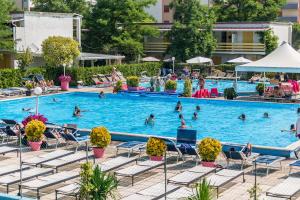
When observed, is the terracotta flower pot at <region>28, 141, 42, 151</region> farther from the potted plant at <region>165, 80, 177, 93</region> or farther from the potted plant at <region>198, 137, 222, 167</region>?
the potted plant at <region>165, 80, 177, 93</region>

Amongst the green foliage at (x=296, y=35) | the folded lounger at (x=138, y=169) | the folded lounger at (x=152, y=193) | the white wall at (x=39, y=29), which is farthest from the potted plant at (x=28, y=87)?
the green foliage at (x=296, y=35)

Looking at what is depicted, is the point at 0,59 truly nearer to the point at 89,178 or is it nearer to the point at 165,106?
the point at 165,106

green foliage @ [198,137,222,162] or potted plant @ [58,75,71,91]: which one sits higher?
potted plant @ [58,75,71,91]

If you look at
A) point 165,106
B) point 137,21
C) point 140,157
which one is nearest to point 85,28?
point 137,21

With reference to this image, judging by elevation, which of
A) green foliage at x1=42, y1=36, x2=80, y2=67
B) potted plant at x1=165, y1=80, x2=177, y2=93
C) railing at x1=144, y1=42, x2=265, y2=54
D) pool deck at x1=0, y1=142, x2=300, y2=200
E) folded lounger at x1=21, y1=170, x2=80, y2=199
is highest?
railing at x1=144, y1=42, x2=265, y2=54

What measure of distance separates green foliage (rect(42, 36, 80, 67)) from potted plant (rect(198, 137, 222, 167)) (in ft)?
79.6

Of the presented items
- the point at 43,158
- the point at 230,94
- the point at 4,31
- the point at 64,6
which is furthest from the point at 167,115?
the point at 64,6

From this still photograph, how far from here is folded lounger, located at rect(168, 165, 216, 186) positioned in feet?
44.5

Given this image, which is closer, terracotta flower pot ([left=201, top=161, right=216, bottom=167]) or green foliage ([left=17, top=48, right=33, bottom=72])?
terracotta flower pot ([left=201, top=161, right=216, bottom=167])

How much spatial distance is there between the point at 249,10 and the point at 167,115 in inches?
1352

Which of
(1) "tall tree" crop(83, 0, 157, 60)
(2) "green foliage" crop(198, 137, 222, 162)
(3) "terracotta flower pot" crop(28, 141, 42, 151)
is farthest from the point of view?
(1) "tall tree" crop(83, 0, 157, 60)

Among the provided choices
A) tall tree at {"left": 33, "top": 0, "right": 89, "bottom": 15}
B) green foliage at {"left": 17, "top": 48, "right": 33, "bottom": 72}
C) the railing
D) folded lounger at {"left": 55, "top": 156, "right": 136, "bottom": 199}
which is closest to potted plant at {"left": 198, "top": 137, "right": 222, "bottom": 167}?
folded lounger at {"left": 55, "top": 156, "right": 136, "bottom": 199}

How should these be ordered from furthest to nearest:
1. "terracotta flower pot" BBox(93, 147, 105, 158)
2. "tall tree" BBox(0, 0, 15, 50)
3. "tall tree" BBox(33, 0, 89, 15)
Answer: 1. "tall tree" BBox(33, 0, 89, 15)
2. "tall tree" BBox(0, 0, 15, 50)
3. "terracotta flower pot" BBox(93, 147, 105, 158)

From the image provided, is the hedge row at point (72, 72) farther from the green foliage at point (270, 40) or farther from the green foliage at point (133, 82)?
the green foliage at point (270, 40)
